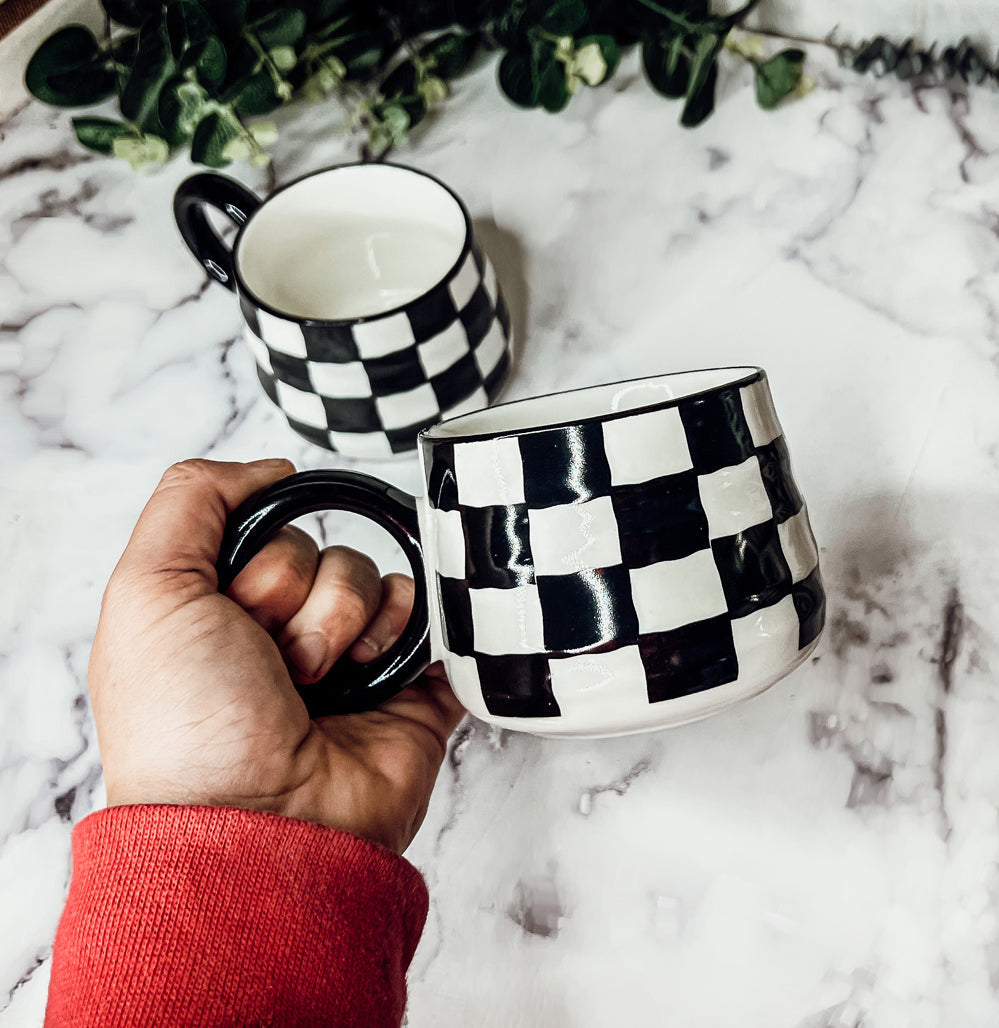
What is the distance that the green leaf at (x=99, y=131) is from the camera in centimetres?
83

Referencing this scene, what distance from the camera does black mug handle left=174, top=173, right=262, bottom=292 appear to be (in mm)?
674

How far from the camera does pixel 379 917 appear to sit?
0.44m

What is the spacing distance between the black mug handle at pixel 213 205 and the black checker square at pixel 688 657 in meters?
0.42

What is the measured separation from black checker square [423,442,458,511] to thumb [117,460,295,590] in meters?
0.15

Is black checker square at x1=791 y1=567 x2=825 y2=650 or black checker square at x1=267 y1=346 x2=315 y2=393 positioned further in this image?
black checker square at x1=267 y1=346 x2=315 y2=393

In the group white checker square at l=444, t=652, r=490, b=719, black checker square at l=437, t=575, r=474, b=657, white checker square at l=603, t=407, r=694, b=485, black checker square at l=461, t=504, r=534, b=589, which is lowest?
white checker square at l=444, t=652, r=490, b=719

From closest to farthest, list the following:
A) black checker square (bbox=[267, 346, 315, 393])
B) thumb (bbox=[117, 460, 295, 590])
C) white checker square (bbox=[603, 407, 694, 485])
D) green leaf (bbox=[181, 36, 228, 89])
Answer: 1. white checker square (bbox=[603, 407, 694, 485])
2. thumb (bbox=[117, 460, 295, 590])
3. black checker square (bbox=[267, 346, 315, 393])
4. green leaf (bbox=[181, 36, 228, 89])

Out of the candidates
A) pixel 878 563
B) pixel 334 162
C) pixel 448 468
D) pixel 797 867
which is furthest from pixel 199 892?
pixel 334 162

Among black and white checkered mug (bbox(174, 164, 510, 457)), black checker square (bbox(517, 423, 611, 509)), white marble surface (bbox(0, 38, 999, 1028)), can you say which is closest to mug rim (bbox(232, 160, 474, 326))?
black and white checkered mug (bbox(174, 164, 510, 457))

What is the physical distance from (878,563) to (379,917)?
36 cm

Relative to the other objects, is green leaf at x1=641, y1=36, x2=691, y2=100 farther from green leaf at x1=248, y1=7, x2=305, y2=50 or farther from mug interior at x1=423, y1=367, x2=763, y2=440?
mug interior at x1=423, y1=367, x2=763, y2=440

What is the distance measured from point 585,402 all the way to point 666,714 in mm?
177

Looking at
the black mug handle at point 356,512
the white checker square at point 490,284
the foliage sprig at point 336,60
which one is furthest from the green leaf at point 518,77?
the black mug handle at point 356,512

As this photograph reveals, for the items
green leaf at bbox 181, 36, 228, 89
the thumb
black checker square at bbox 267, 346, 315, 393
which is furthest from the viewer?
green leaf at bbox 181, 36, 228, 89
